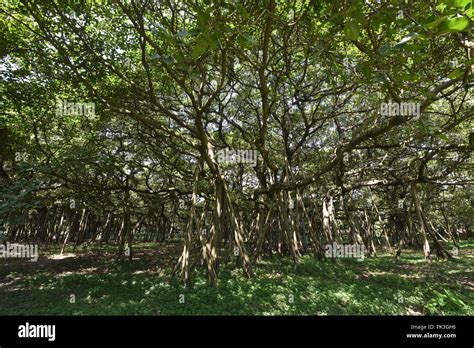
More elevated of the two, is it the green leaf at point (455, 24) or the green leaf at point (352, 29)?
the green leaf at point (352, 29)

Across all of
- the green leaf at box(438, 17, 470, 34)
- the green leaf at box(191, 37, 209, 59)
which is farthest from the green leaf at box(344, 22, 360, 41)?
the green leaf at box(191, 37, 209, 59)

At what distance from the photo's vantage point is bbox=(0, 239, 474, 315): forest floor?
4531 millimetres

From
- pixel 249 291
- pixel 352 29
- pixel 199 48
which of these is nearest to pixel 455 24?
pixel 352 29

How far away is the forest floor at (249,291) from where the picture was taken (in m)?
A: 4.53

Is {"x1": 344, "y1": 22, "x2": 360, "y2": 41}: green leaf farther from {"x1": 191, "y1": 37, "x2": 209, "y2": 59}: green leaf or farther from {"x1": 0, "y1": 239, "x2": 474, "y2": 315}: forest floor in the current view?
{"x1": 0, "y1": 239, "x2": 474, "y2": 315}: forest floor

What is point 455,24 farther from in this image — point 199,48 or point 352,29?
point 199,48

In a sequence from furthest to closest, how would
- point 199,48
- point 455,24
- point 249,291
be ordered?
point 249,291 → point 199,48 → point 455,24

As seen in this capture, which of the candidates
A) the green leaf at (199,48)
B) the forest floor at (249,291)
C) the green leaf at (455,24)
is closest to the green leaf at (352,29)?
the green leaf at (455,24)

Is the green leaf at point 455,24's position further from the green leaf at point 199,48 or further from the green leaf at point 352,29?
the green leaf at point 199,48

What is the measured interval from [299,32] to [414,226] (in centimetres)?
1319

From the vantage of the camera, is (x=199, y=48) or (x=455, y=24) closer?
(x=455, y=24)

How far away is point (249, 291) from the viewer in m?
5.25

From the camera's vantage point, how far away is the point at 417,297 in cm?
525
